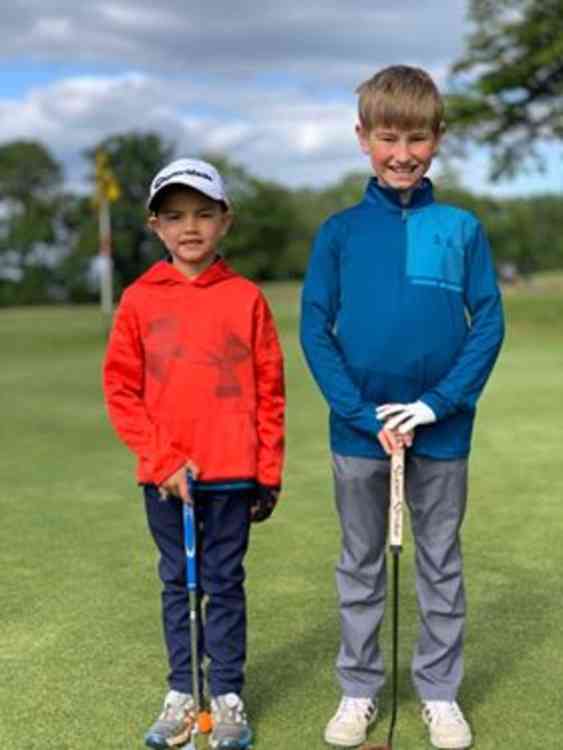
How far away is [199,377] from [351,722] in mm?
1091

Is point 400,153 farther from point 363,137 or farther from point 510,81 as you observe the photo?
point 510,81

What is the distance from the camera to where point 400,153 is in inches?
124

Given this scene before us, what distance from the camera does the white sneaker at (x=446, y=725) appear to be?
3.21 metres

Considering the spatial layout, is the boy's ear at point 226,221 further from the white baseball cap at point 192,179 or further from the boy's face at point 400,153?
the boy's face at point 400,153

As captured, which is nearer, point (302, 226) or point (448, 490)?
point (448, 490)

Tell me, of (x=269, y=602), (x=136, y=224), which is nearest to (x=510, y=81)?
(x=269, y=602)

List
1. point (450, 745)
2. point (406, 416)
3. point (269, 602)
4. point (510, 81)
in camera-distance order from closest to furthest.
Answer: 1. point (406, 416)
2. point (450, 745)
3. point (269, 602)
4. point (510, 81)

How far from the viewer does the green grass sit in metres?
3.46

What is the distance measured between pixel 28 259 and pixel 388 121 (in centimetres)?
7359

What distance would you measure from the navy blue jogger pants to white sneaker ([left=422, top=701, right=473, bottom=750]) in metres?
0.57

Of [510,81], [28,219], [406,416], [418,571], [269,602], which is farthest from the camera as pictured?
[28,219]

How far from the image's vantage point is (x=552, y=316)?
80.2ft

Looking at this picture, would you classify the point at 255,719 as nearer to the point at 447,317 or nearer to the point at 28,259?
the point at 447,317

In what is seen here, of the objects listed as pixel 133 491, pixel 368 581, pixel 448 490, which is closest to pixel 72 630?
pixel 368 581
